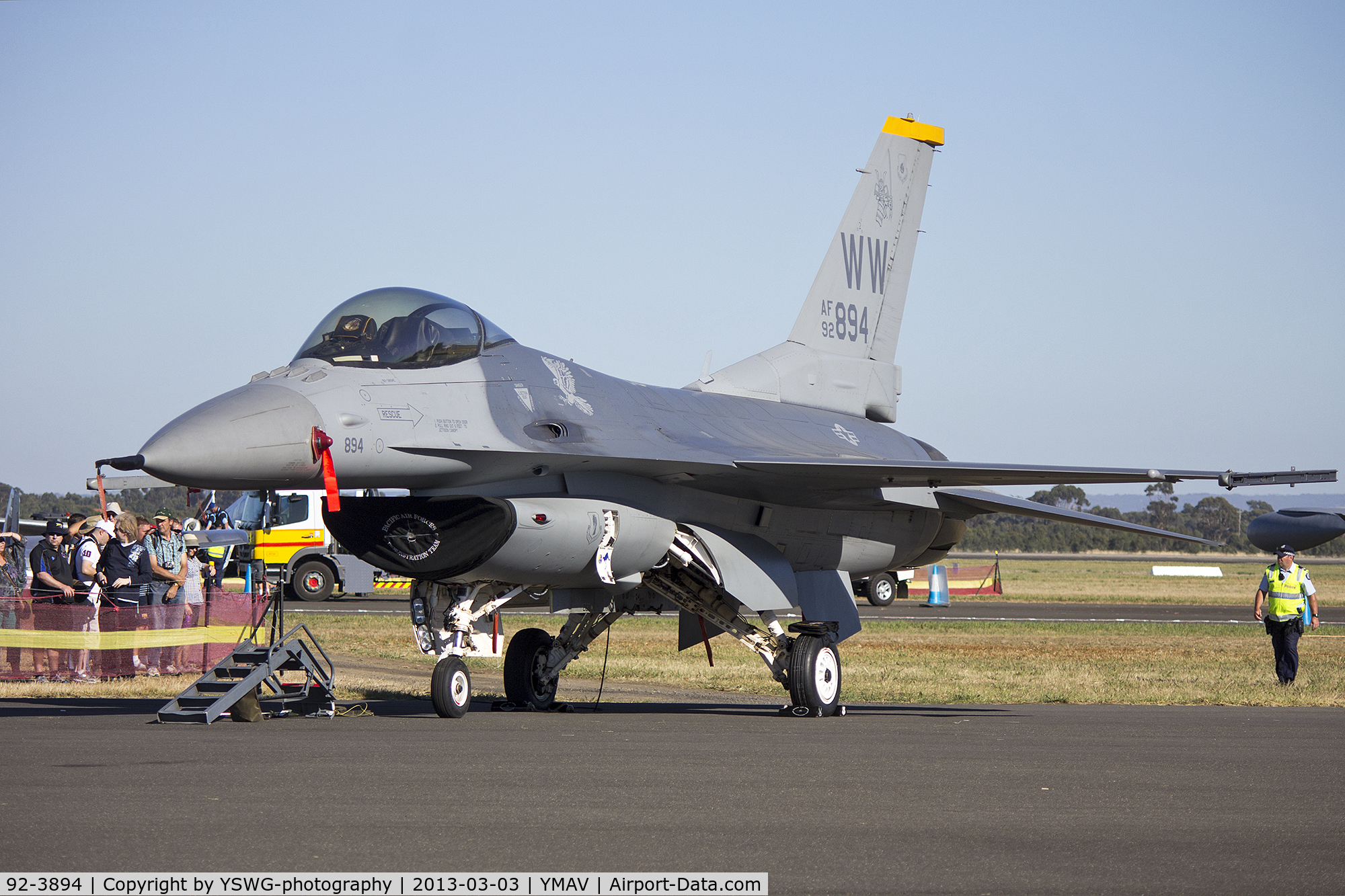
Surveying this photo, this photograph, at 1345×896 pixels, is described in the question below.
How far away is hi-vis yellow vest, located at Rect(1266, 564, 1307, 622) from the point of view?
17047 millimetres

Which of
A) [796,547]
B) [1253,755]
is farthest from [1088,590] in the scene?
[1253,755]

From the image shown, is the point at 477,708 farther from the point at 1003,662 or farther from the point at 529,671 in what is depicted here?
the point at 1003,662

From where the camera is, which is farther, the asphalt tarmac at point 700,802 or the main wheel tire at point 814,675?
the main wheel tire at point 814,675

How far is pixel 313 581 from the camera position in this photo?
3419cm

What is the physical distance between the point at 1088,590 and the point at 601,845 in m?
43.4

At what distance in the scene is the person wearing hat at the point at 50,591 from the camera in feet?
50.6

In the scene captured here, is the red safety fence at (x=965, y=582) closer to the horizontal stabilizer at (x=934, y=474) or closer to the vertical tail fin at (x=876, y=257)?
the vertical tail fin at (x=876, y=257)

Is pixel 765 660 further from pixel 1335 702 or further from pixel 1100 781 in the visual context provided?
pixel 1335 702

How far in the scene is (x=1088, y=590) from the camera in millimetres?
46688

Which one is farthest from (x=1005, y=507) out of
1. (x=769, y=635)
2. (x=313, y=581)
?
(x=313, y=581)

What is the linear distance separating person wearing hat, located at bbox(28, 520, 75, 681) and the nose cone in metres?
6.64

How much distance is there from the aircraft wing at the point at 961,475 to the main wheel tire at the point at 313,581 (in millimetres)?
23520

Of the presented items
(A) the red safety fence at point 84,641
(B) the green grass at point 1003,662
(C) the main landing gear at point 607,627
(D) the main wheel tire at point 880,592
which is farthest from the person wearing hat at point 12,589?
(D) the main wheel tire at point 880,592

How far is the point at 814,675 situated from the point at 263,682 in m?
4.93
